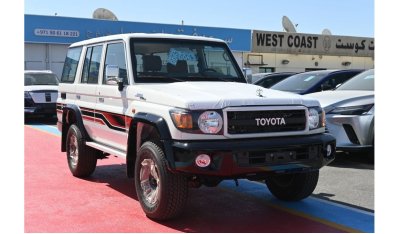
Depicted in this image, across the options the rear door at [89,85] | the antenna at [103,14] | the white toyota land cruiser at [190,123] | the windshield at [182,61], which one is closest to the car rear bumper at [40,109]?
the rear door at [89,85]

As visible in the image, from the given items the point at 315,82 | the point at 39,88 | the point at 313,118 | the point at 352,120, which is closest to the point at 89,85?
the point at 313,118

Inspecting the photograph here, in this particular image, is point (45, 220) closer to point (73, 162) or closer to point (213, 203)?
point (213, 203)

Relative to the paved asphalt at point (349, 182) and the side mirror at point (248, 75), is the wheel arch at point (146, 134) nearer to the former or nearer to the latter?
the side mirror at point (248, 75)

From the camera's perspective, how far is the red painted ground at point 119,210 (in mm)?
4773

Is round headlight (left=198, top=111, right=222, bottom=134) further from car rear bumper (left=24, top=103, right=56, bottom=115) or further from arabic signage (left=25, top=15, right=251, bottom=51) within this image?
arabic signage (left=25, top=15, right=251, bottom=51)

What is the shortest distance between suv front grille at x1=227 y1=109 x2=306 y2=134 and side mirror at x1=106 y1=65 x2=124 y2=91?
5.19ft

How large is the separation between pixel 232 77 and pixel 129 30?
71.5 ft

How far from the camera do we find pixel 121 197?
5.96 metres

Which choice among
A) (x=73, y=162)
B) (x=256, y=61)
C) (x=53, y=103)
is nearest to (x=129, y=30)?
(x=256, y=61)

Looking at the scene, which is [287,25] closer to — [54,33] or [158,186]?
[54,33]

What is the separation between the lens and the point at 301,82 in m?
10.5

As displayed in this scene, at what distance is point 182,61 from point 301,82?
502cm

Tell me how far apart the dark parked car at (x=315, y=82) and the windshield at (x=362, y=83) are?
99 centimetres

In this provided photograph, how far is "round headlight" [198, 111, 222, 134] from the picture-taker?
14.7 feet
